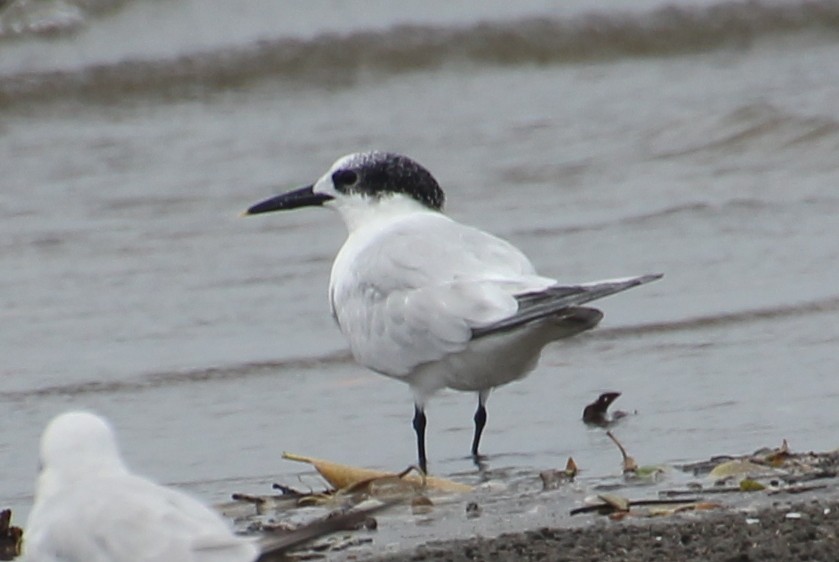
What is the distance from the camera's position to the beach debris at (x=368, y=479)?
5.51 meters

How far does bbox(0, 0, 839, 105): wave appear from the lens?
44.7 feet

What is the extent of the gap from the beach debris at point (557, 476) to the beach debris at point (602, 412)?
0.75 meters

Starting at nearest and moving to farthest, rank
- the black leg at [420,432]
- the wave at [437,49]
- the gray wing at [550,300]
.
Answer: the gray wing at [550,300] → the black leg at [420,432] → the wave at [437,49]

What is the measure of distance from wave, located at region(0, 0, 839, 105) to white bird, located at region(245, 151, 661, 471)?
713 cm

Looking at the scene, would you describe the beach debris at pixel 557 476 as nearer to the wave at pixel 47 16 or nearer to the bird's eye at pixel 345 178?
the bird's eye at pixel 345 178

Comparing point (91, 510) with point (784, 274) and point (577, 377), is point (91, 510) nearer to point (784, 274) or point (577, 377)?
point (577, 377)

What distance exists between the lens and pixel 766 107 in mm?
11500

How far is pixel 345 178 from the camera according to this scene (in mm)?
7145

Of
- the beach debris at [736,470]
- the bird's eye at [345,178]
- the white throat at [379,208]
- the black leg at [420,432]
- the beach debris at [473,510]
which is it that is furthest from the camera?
the bird's eye at [345,178]

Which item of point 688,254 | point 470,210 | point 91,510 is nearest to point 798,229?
point 688,254

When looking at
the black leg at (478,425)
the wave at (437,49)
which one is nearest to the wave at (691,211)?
the black leg at (478,425)

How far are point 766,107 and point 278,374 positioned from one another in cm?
498

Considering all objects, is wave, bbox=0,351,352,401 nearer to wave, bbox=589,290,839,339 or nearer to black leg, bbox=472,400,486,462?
wave, bbox=589,290,839,339

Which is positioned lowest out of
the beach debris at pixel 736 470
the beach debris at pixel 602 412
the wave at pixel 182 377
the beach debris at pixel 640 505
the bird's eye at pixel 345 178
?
the wave at pixel 182 377
